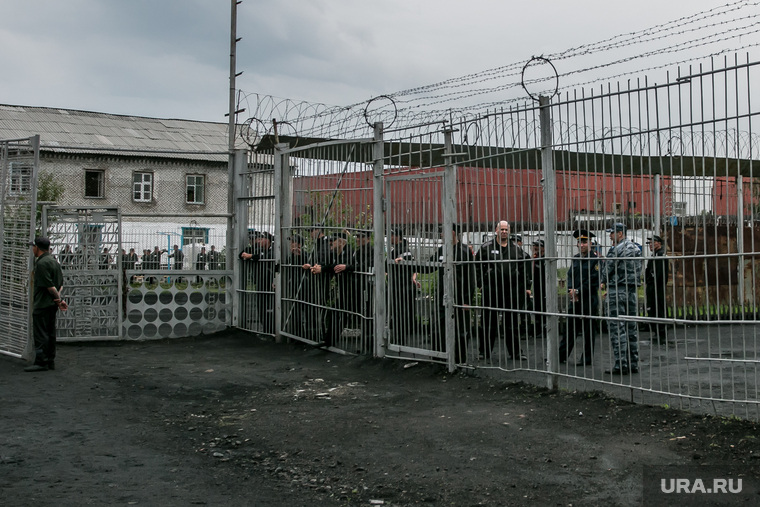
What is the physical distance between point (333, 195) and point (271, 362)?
2.52m

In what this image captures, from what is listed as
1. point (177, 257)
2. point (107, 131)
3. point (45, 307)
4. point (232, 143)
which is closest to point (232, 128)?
point (232, 143)

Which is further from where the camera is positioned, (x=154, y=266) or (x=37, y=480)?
(x=154, y=266)

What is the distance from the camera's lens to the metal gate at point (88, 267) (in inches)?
490

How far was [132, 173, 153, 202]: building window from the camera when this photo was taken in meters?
37.2

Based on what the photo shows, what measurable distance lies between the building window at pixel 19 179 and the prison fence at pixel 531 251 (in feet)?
12.0

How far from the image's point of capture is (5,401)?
825 cm

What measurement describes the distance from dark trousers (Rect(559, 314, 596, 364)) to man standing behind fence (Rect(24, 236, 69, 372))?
6483 millimetres

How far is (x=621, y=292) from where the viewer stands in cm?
785

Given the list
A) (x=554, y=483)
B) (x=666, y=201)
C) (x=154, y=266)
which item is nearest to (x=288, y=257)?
(x=154, y=266)

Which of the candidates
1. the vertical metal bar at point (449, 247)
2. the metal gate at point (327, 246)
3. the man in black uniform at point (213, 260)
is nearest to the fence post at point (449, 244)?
the vertical metal bar at point (449, 247)

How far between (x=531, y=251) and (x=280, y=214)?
17.4 feet

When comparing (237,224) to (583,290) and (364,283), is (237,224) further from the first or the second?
(583,290)

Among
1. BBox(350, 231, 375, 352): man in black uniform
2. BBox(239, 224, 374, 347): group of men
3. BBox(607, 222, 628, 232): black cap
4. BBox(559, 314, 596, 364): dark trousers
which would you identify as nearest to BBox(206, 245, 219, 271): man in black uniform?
BBox(239, 224, 374, 347): group of men

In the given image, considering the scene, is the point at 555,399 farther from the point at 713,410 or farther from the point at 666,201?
the point at 666,201
